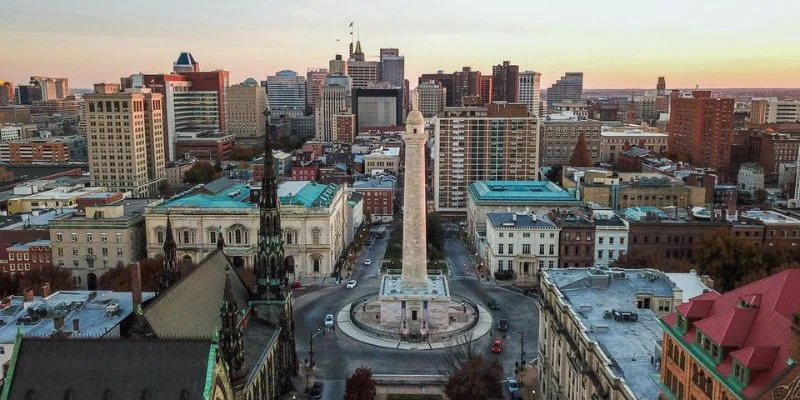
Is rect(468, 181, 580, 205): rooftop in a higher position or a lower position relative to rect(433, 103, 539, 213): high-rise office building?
lower

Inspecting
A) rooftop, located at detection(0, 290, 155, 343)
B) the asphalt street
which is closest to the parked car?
the asphalt street

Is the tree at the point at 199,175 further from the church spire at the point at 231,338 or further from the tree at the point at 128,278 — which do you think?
the church spire at the point at 231,338

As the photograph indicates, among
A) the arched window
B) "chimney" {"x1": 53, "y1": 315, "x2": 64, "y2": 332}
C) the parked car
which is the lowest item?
the parked car

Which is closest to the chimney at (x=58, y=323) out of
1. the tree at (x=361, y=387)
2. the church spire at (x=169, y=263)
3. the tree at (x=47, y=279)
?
the church spire at (x=169, y=263)

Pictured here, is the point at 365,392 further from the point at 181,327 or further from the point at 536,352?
the point at 536,352

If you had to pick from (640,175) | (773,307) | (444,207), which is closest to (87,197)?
(444,207)

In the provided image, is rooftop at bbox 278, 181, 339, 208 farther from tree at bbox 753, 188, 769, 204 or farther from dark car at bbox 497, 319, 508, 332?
tree at bbox 753, 188, 769, 204

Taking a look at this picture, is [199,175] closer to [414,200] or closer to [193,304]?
[414,200]

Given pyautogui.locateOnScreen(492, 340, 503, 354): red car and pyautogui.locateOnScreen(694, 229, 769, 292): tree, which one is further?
pyautogui.locateOnScreen(694, 229, 769, 292): tree

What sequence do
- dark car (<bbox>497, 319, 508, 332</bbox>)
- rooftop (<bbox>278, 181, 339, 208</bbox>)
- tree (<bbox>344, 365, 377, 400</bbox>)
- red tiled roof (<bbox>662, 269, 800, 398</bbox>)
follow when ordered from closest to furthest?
1. red tiled roof (<bbox>662, 269, 800, 398</bbox>)
2. tree (<bbox>344, 365, 377, 400</bbox>)
3. dark car (<bbox>497, 319, 508, 332</bbox>)
4. rooftop (<bbox>278, 181, 339, 208</bbox>)
